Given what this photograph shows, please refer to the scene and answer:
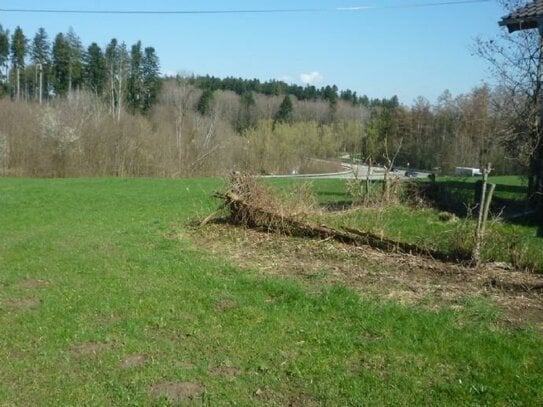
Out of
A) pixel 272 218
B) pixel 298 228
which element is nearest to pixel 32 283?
pixel 272 218

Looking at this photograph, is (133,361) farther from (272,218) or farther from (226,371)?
(272,218)

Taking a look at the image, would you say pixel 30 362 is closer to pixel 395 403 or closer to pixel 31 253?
pixel 395 403

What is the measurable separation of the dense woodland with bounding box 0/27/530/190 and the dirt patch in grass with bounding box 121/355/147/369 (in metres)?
7.55

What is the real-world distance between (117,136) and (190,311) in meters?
40.8

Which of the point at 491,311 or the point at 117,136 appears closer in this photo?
the point at 491,311

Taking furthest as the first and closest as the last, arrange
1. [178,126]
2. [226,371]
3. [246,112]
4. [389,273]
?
[246,112] < [178,126] < [389,273] < [226,371]

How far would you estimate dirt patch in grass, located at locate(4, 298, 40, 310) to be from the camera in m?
6.66

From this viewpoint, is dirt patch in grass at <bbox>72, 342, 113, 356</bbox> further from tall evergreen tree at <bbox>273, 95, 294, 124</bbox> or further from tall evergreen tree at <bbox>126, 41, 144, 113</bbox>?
tall evergreen tree at <bbox>273, 95, 294, 124</bbox>

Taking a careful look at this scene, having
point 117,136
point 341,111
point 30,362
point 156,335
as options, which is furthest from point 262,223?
point 341,111

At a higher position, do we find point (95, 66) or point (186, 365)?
point (95, 66)

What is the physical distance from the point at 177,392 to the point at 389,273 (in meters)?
4.29

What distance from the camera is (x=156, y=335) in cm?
568

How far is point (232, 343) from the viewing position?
5.40 meters

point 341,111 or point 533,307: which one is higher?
point 341,111
